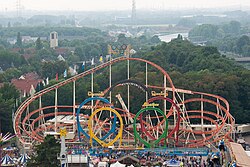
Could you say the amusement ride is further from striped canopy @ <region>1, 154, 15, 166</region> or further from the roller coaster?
striped canopy @ <region>1, 154, 15, 166</region>

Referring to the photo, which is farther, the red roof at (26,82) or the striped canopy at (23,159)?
the red roof at (26,82)

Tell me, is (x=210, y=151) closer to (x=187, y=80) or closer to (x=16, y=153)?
(x=16, y=153)

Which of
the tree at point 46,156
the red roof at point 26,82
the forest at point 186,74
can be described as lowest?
the red roof at point 26,82

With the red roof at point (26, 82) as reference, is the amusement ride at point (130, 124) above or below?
above

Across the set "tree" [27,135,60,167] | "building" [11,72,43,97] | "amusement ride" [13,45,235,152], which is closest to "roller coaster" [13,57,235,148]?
"amusement ride" [13,45,235,152]

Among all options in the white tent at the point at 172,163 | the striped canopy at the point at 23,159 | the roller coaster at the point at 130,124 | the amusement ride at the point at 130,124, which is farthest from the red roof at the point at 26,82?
the white tent at the point at 172,163

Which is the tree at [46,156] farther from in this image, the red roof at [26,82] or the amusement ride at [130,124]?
the red roof at [26,82]

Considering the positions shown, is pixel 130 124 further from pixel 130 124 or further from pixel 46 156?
pixel 46 156

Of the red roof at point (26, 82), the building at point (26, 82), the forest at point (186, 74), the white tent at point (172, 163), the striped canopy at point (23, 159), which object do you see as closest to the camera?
the white tent at point (172, 163)
